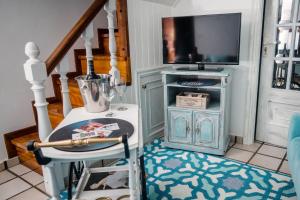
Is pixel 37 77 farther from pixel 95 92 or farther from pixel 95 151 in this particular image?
pixel 95 151

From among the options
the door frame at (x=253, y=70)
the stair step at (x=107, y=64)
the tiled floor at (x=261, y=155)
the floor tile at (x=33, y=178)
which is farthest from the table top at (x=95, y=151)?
the door frame at (x=253, y=70)

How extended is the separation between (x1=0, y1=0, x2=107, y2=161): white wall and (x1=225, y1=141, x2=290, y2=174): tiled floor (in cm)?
223

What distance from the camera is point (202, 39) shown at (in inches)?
98.4

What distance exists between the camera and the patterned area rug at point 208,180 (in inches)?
75.9

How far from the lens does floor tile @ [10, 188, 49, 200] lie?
6.58ft

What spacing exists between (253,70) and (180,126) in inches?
38.8

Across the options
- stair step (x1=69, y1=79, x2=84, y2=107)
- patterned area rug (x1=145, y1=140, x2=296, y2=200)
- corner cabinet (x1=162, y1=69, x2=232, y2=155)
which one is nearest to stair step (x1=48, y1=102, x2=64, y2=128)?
stair step (x1=69, y1=79, x2=84, y2=107)

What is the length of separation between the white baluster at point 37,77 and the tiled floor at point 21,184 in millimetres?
943

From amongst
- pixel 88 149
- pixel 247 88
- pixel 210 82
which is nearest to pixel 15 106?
pixel 88 149

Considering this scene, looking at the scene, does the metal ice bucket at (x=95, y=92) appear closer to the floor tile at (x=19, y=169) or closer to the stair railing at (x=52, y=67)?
the stair railing at (x=52, y=67)

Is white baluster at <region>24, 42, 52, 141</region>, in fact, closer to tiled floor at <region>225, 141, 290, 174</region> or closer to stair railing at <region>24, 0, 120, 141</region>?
stair railing at <region>24, 0, 120, 141</region>

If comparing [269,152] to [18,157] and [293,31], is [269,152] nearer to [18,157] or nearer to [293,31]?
[293,31]

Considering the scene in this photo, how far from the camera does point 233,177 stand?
2156 millimetres

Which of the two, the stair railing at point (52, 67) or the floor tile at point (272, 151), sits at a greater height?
the stair railing at point (52, 67)
